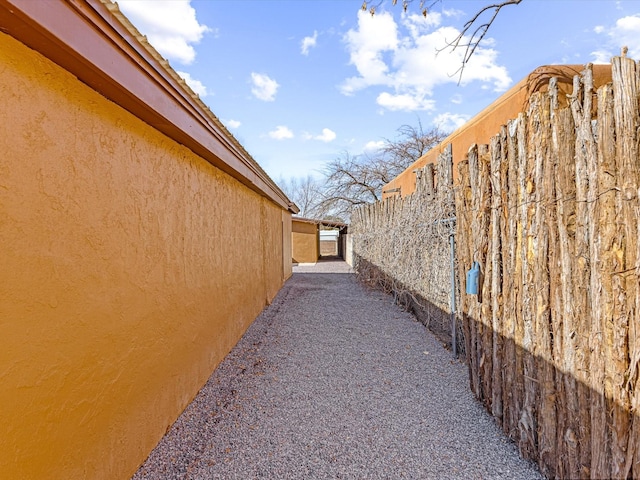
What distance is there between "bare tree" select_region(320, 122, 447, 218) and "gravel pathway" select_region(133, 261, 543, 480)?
66.7ft

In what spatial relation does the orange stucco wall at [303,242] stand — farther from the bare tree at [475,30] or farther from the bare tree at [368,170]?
the bare tree at [475,30]

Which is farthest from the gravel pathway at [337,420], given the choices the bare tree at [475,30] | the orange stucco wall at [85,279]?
the bare tree at [475,30]

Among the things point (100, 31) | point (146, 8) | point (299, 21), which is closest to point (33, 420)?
point (100, 31)

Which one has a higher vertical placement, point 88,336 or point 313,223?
point 313,223

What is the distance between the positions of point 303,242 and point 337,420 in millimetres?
18516

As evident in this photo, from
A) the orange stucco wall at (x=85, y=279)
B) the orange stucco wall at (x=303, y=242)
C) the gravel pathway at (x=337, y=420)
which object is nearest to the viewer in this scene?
the orange stucco wall at (x=85, y=279)

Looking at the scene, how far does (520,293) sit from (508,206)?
69 cm

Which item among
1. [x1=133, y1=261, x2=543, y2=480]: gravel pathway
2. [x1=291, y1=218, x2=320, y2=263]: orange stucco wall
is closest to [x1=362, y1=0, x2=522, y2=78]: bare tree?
[x1=133, y1=261, x2=543, y2=480]: gravel pathway

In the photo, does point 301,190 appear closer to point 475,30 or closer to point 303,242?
point 303,242

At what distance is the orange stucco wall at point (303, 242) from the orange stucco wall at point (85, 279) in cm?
1736

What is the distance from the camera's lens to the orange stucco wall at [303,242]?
21.1 meters

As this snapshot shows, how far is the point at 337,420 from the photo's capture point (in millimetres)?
3082

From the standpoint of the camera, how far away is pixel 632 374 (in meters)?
1.69

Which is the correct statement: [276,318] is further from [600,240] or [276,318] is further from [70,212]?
[600,240]
